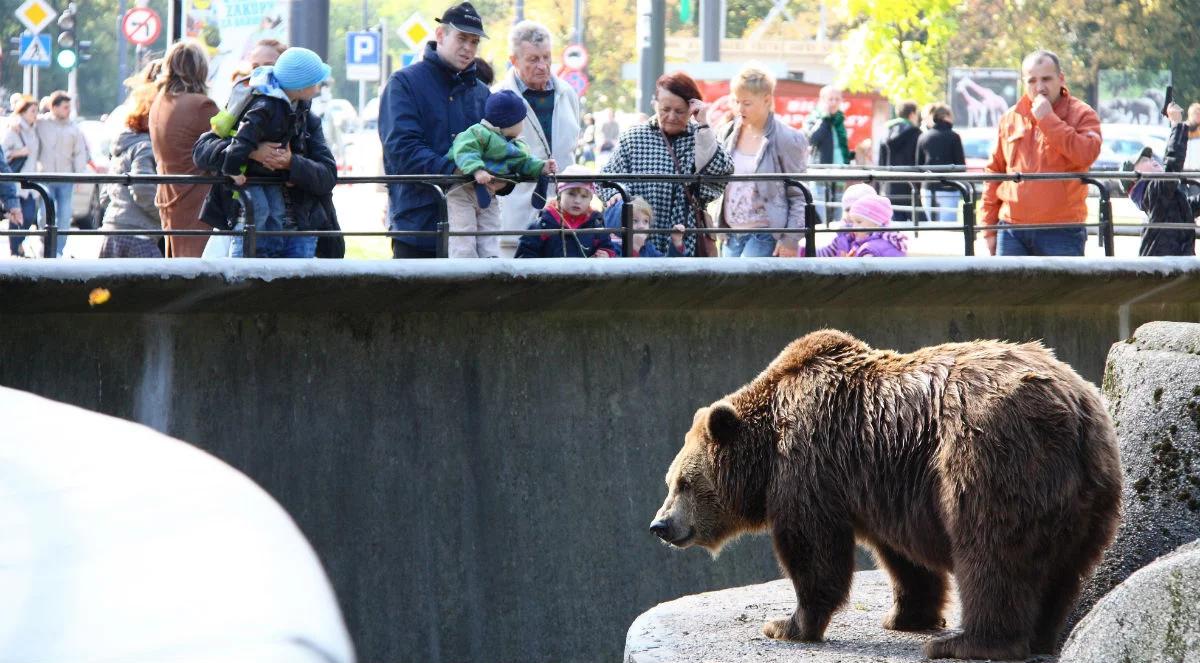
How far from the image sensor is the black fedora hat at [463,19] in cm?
921

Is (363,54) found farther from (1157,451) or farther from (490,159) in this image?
(1157,451)

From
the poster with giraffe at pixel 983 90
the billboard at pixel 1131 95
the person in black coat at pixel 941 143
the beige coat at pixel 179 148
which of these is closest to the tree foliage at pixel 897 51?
the poster with giraffe at pixel 983 90

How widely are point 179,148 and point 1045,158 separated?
19.0 feet

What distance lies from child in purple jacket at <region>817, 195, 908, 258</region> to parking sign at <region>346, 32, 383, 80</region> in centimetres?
2899

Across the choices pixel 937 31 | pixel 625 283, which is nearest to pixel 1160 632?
pixel 625 283

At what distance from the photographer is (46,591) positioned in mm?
1987

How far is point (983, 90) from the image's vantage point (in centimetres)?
4959

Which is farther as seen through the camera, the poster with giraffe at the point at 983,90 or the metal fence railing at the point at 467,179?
the poster with giraffe at the point at 983,90

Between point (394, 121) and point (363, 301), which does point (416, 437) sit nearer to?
point (363, 301)

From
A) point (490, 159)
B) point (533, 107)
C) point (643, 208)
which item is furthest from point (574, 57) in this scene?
point (490, 159)

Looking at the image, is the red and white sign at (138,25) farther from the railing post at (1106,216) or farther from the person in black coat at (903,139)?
the railing post at (1106,216)

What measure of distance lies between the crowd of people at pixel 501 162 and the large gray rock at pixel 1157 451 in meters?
2.74

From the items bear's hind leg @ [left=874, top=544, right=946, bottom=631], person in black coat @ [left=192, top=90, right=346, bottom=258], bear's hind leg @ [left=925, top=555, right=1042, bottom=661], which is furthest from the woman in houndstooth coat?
bear's hind leg @ [left=925, top=555, right=1042, bottom=661]

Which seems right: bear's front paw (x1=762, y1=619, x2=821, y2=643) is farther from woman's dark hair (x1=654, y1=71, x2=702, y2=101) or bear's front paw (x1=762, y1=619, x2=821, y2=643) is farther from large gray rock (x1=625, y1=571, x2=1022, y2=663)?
woman's dark hair (x1=654, y1=71, x2=702, y2=101)
